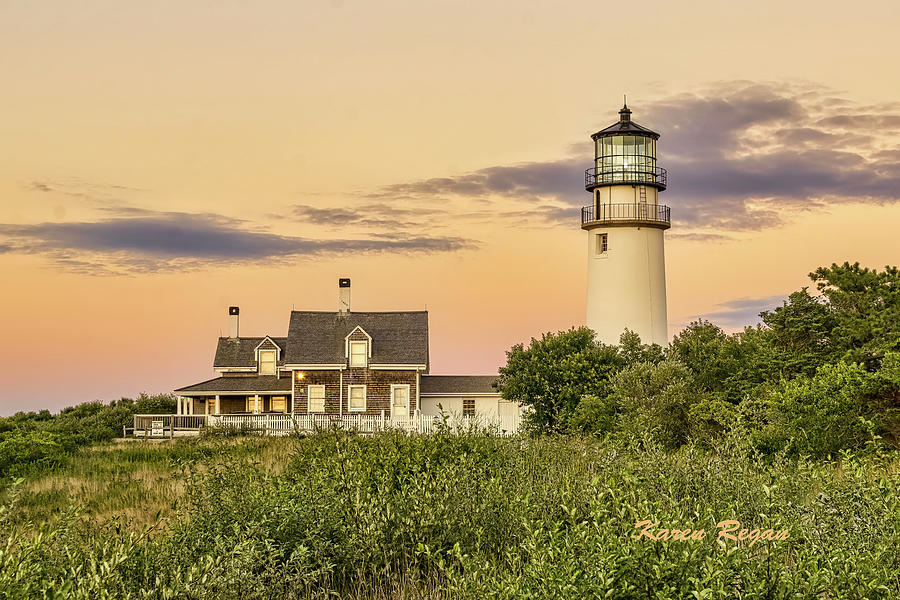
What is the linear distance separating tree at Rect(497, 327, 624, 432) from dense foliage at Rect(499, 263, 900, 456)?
46 mm

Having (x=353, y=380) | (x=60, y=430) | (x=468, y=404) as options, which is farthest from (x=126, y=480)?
(x=468, y=404)

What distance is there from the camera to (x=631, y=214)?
36.1 m

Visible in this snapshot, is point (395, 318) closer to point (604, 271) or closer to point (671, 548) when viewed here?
point (604, 271)

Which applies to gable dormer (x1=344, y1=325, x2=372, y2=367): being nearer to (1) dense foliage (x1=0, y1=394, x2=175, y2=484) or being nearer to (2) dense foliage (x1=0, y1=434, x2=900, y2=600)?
(1) dense foliage (x1=0, y1=394, x2=175, y2=484)

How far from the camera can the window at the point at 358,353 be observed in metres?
43.4

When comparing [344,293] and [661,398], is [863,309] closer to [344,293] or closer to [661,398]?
[661,398]

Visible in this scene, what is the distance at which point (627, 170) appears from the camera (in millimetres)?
36625

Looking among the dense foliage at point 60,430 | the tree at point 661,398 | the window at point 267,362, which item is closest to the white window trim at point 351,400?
the window at point 267,362

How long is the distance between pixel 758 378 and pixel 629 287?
1092 centimetres

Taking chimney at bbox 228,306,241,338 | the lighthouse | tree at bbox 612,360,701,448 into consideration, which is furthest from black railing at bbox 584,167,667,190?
chimney at bbox 228,306,241,338

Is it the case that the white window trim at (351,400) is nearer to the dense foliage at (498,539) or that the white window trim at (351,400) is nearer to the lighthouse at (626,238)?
the lighthouse at (626,238)

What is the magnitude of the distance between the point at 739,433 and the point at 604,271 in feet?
84.7

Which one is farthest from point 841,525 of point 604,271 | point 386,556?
point 604,271

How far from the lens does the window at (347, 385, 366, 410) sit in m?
43.4
